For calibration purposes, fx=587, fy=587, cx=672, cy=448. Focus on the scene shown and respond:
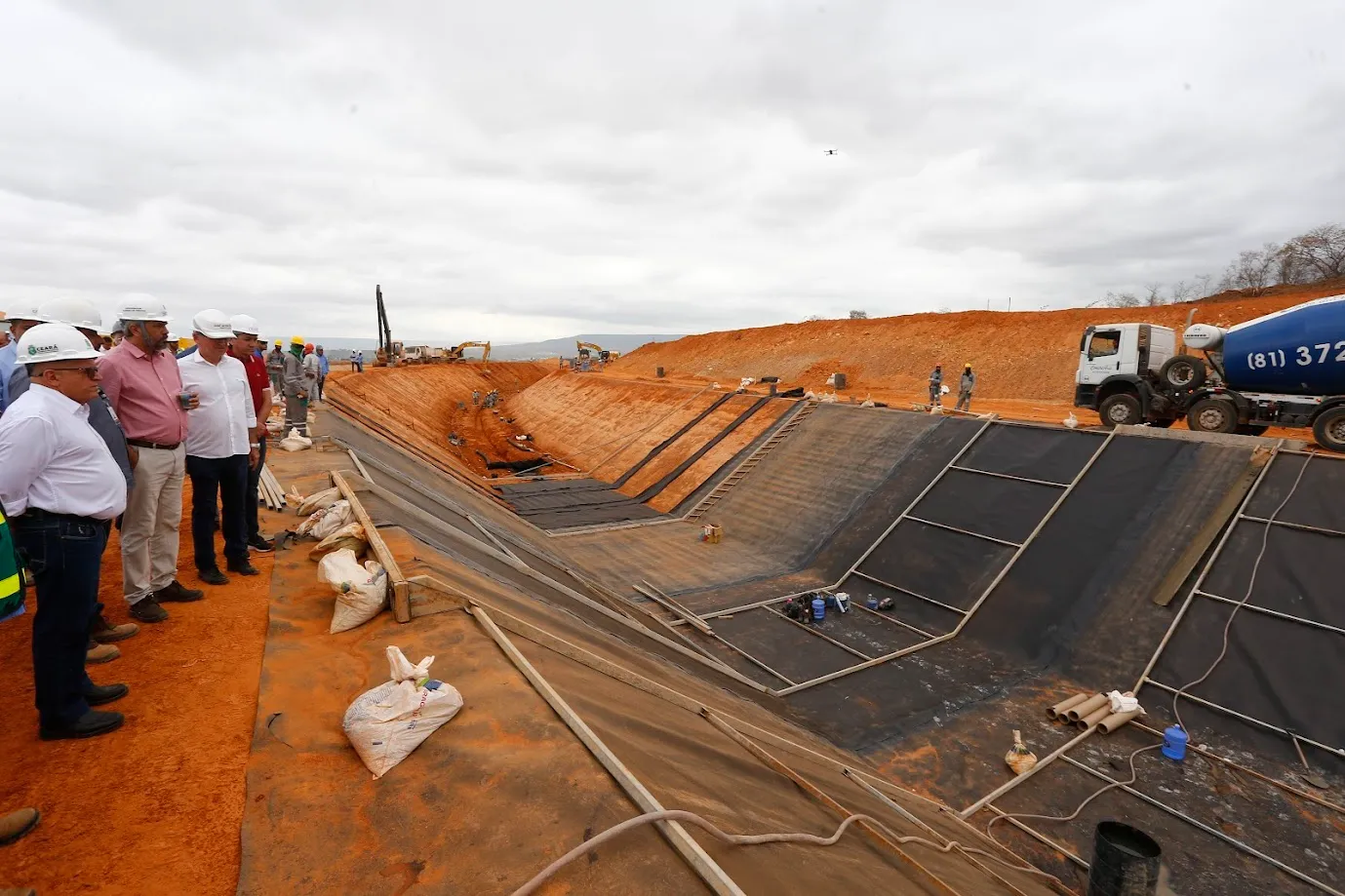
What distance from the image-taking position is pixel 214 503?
5.35 meters

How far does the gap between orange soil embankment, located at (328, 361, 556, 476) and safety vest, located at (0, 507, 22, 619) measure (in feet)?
58.3

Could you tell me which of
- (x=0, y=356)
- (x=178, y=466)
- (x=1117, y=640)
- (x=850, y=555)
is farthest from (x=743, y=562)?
(x=0, y=356)

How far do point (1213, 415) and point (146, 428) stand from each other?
54.8 ft

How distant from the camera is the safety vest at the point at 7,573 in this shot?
257 centimetres

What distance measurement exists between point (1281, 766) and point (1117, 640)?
2277 mm

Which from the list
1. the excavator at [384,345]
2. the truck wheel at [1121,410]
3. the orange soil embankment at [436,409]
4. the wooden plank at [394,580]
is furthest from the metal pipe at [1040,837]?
the excavator at [384,345]

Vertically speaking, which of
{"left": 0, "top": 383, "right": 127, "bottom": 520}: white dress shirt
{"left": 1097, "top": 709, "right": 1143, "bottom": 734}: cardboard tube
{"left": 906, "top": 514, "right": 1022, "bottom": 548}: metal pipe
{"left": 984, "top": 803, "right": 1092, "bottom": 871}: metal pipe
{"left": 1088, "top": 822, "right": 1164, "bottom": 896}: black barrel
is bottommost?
{"left": 984, "top": 803, "right": 1092, "bottom": 871}: metal pipe

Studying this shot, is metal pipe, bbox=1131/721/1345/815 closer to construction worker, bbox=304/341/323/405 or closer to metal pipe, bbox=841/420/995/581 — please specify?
metal pipe, bbox=841/420/995/581

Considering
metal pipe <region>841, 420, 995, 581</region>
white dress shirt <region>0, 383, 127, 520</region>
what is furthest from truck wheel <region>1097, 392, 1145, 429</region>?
white dress shirt <region>0, 383, 127, 520</region>

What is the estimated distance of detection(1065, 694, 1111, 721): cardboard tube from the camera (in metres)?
7.91

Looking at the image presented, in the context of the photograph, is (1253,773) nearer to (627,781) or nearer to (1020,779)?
(1020,779)

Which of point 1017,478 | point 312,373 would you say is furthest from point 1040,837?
point 312,373

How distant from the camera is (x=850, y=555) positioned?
13.1 metres

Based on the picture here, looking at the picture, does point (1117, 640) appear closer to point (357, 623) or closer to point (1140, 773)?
point (1140, 773)
